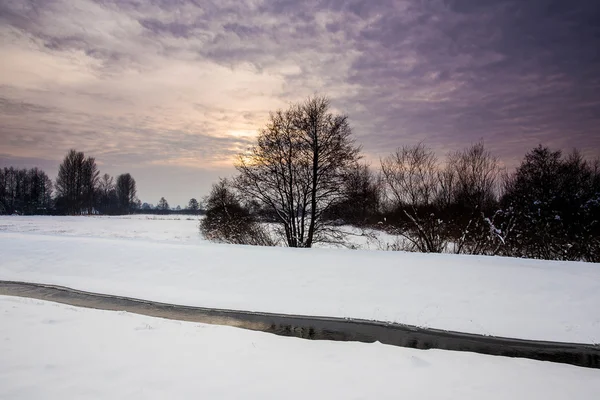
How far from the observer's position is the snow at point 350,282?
11.3 m

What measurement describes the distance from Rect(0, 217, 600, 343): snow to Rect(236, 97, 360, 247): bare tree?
11.9ft

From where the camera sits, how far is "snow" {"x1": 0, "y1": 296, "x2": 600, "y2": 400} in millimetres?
5715

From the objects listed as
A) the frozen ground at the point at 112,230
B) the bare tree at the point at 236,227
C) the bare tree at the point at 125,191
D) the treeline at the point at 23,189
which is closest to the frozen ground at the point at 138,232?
the frozen ground at the point at 112,230

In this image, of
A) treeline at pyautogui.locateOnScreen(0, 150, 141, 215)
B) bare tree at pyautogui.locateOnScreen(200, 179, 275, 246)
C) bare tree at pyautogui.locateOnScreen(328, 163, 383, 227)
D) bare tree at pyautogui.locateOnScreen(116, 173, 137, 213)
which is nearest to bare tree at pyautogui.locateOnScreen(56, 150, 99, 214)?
treeline at pyautogui.locateOnScreen(0, 150, 141, 215)

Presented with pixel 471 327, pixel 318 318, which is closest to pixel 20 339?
pixel 318 318

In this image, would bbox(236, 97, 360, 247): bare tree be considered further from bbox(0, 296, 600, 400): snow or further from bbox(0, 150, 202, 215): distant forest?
bbox(0, 150, 202, 215): distant forest

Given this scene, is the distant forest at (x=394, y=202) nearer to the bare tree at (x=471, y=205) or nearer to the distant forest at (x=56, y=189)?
the bare tree at (x=471, y=205)

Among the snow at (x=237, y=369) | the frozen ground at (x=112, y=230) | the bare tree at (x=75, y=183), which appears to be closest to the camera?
the snow at (x=237, y=369)

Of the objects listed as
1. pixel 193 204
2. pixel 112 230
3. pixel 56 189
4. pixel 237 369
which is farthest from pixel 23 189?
pixel 237 369

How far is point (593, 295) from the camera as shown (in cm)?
1160

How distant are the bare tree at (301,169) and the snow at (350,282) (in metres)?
3.63

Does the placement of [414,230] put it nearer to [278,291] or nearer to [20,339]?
[278,291]

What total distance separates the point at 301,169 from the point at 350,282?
8.61 metres

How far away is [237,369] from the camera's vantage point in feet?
21.9
